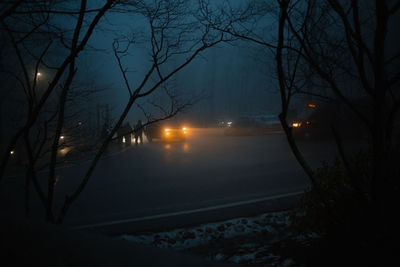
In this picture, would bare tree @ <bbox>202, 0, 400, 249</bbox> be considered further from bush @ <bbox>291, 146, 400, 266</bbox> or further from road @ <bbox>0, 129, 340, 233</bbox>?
road @ <bbox>0, 129, 340, 233</bbox>

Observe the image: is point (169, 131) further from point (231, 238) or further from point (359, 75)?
point (359, 75)

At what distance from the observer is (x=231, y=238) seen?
3.63 m

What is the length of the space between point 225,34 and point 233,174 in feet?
17.8

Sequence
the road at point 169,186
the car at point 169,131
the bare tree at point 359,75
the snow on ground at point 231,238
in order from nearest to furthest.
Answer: the bare tree at point 359,75
the snow on ground at point 231,238
the road at point 169,186
the car at point 169,131

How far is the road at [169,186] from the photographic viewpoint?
4922 mm

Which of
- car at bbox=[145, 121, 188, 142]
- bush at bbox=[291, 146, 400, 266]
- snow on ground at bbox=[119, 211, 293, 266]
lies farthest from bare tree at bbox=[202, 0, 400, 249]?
car at bbox=[145, 121, 188, 142]

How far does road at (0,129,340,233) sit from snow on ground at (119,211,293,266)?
584 millimetres

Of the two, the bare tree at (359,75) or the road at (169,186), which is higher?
the bare tree at (359,75)

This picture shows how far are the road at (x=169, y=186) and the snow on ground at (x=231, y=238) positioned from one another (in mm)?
584

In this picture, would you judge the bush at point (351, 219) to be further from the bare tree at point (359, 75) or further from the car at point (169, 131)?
the car at point (169, 131)

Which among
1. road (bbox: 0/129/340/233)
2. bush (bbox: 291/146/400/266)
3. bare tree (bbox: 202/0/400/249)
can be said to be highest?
bare tree (bbox: 202/0/400/249)

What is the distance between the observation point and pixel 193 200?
5426 mm

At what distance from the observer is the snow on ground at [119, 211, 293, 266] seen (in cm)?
304

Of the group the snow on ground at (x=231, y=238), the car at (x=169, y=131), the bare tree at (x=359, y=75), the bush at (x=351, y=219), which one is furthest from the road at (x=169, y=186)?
the car at (x=169, y=131)
